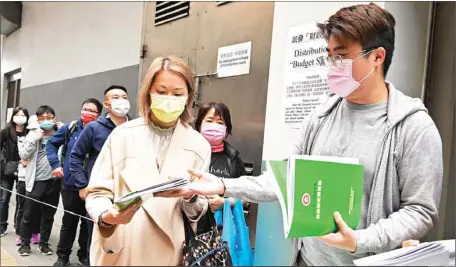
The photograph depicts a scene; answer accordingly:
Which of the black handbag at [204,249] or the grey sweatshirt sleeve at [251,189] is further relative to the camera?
the black handbag at [204,249]

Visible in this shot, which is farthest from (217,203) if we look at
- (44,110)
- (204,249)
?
(44,110)

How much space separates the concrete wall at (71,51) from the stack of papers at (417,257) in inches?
71.8

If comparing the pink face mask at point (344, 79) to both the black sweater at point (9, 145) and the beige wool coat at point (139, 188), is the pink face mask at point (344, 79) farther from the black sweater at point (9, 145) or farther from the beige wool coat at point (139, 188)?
the black sweater at point (9, 145)

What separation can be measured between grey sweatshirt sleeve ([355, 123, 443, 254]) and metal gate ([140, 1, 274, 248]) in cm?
129

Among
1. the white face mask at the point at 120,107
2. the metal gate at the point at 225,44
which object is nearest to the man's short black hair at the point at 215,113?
the metal gate at the point at 225,44

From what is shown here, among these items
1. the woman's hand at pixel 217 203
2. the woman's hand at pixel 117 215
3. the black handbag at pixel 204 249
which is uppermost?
the woman's hand at pixel 117 215

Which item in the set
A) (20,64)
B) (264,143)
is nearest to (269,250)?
(264,143)

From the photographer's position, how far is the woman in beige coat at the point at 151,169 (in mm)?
963

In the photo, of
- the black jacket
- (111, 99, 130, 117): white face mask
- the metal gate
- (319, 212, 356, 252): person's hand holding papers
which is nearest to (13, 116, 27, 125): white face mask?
the black jacket

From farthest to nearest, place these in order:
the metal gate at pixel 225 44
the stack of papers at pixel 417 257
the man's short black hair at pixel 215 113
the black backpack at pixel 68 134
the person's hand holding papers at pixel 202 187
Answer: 1. the metal gate at pixel 225 44
2. the man's short black hair at pixel 215 113
3. the black backpack at pixel 68 134
4. the person's hand holding papers at pixel 202 187
5. the stack of papers at pixel 417 257

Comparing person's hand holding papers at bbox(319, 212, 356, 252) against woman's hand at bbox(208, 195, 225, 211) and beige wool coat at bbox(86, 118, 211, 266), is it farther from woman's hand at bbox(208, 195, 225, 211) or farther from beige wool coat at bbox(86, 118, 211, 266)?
woman's hand at bbox(208, 195, 225, 211)

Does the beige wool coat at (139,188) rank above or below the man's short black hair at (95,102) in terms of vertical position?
below

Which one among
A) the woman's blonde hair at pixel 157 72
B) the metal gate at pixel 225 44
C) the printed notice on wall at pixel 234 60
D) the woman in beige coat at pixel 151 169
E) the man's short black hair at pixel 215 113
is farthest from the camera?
the printed notice on wall at pixel 234 60

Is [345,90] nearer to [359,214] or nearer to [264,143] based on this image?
[359,214]
